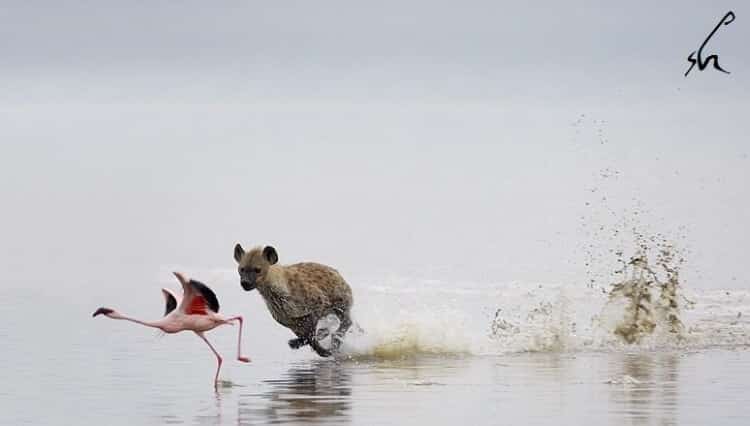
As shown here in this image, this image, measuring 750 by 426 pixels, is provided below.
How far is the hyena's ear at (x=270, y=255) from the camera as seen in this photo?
21.3 m

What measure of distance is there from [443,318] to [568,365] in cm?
240

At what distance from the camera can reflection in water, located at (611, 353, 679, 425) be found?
1552 centimetres

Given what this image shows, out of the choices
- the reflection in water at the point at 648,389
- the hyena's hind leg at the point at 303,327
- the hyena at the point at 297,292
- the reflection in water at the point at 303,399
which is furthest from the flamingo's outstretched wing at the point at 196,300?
the hyena's hind leg at the point at 303,327

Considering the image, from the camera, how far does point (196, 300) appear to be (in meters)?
18.0

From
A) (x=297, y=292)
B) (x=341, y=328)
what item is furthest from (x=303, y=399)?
(x=341, y=328)

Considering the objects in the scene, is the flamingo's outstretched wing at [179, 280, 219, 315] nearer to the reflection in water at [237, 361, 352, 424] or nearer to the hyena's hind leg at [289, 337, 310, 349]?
the reflection in water at [237, 361, 352, 424]

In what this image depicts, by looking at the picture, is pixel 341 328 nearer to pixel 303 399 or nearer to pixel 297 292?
pixel 297 292

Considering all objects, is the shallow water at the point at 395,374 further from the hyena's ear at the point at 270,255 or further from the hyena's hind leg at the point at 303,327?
the hyena's ear at the point at 270,255

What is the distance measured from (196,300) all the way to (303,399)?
5.33 ft

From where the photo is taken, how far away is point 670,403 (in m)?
16.4

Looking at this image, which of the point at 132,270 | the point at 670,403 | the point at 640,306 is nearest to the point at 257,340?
the point at 640,306

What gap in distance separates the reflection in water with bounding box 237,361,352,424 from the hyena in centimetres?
146

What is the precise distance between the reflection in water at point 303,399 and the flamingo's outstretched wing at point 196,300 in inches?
36.5

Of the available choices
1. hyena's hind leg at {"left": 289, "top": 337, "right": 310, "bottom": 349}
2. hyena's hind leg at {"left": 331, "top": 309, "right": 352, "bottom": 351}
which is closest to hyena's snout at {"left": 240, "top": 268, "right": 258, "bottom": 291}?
hyena's hind leg at {"left": 289, "top": 337, "right": 310, "bottom": 349}
